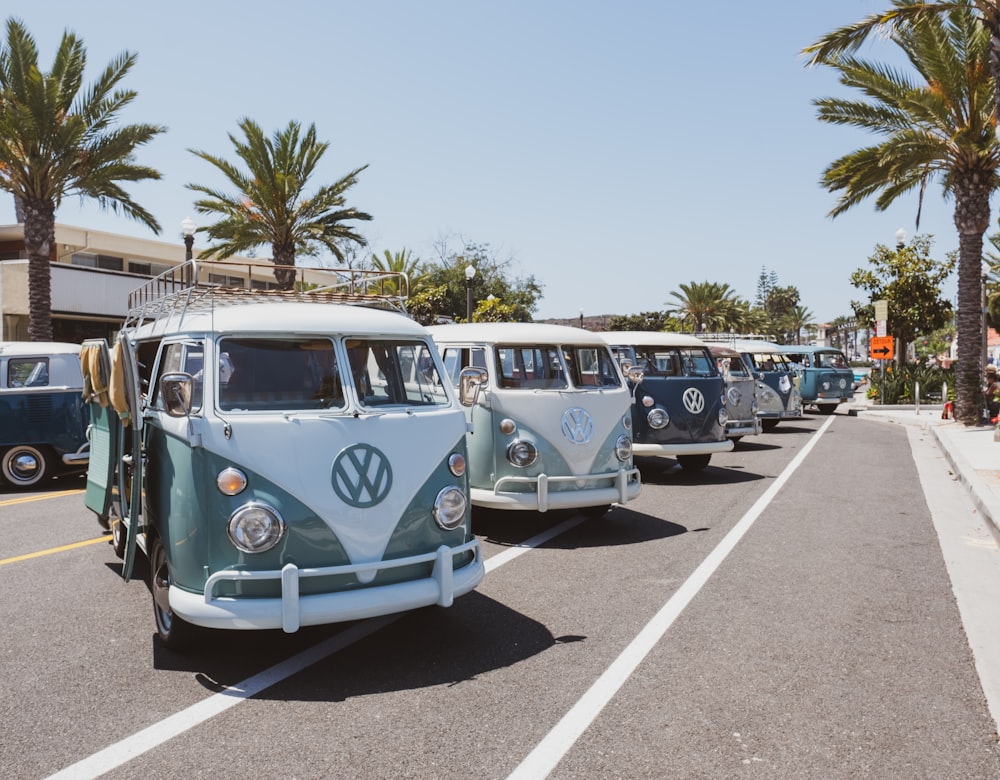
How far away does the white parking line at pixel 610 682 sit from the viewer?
3787mm

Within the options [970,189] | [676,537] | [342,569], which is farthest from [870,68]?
[342,569]

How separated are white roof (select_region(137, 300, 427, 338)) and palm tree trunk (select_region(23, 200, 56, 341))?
56.5 ft

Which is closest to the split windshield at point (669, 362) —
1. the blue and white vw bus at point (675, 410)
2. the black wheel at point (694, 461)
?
the blue and white vw bus at point (675, 410)

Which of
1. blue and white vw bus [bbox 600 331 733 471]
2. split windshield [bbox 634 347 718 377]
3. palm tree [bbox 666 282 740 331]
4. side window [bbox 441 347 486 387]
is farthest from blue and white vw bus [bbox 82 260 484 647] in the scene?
palm tree [bbox 666 282 740 331]

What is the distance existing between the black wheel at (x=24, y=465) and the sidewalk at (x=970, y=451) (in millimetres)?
11555

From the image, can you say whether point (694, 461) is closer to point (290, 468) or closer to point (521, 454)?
point (521, 454)

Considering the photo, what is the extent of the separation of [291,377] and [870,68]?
61.6 ft

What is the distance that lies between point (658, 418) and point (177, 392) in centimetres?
794

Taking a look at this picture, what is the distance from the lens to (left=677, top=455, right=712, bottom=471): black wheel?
1291cm

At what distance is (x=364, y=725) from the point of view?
415 centimetres

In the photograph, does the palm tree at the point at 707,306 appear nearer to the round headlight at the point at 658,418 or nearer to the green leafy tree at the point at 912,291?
the green leafy tree at the point at 912,291

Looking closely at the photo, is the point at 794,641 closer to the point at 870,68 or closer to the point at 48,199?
the point at 870,68

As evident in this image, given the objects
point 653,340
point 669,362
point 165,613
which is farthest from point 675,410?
point 165,613

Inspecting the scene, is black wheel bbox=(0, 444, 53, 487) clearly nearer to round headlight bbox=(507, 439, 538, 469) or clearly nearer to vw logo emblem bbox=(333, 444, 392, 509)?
round headlight bbox=(507, 439, 538, 469)
